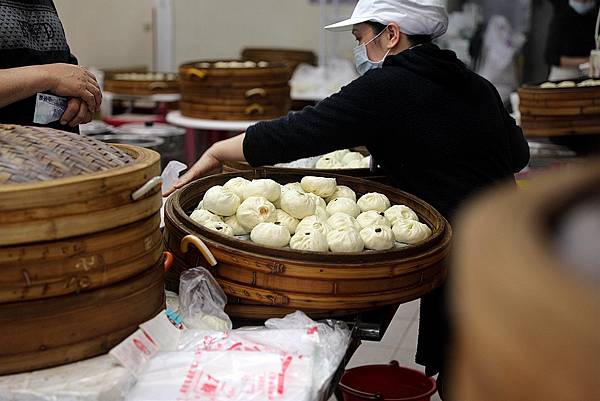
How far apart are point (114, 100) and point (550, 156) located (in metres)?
3.49

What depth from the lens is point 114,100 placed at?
5.84 metres

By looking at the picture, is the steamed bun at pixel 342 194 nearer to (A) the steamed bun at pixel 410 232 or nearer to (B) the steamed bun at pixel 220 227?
(A) the steamed bun at pixel 410 232

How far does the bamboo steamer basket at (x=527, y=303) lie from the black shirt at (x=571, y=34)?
5.70 metres

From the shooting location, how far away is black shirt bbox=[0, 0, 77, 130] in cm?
201

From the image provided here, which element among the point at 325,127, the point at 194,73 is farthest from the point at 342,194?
the point at 194,73

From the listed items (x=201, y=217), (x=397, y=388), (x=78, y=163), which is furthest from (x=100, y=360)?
(x=397, y=388)

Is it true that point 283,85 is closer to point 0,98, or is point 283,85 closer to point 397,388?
point 397,388

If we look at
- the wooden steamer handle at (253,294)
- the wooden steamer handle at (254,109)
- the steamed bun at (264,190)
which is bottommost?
the wooden steamer handle at (254,109)

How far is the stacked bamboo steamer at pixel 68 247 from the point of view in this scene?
118 centimetres

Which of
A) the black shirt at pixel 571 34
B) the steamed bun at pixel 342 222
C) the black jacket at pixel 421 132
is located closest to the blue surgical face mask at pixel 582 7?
the black shirt at pixel 571 34

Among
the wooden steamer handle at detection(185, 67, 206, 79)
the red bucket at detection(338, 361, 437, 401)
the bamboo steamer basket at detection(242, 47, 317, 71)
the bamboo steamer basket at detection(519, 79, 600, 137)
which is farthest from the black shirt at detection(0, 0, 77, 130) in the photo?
the bamboo steamer basket at detection(242, 47, 317, 71)

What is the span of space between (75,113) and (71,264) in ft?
2.89

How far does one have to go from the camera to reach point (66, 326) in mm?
1261

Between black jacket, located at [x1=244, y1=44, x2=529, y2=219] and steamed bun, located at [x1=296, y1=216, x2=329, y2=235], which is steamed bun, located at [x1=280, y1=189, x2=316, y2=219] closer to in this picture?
steamed bun, located at [x1=296, y1=216, x2=329, y2=235]
